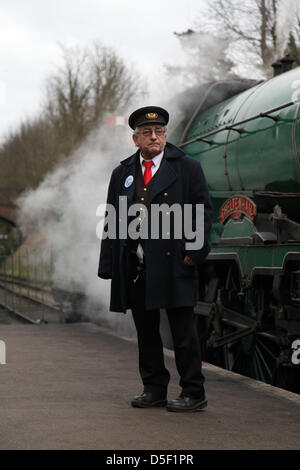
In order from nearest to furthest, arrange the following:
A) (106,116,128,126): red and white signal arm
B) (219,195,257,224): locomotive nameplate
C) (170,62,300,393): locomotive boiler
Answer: (170,62,300,393): locomotive boiler → (219,195,257,224): locomotive nameplate → (106,116,128,126): red and white signal arm

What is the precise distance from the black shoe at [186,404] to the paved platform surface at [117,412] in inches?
1.8

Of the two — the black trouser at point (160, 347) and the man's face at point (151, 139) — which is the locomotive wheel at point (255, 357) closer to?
the black trouser at point (160, 347)

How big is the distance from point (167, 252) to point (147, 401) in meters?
0.93

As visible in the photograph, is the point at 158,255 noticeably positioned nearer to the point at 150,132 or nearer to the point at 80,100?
the point at 150,132

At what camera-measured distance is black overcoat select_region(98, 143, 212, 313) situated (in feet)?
14.5

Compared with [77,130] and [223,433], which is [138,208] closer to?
[223,433]

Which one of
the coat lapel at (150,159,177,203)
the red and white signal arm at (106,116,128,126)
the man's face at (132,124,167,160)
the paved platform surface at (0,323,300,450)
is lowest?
the paved platform surface at (0,323,300,450)

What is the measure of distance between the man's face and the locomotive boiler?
5.09 feet

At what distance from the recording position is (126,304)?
458 cm

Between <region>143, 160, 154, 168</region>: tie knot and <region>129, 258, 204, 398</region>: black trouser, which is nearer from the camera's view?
<region>129, 258, 204, 398</region>: black trouser

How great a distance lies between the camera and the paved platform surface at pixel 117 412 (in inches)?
146

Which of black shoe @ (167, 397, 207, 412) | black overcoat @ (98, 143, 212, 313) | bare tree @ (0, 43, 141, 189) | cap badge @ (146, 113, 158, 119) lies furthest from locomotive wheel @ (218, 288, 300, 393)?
bare tree @ (0, 43, 141, 189)

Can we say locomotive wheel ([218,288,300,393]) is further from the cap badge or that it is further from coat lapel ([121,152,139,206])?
the cap badge

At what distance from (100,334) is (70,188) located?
13.1 ft
